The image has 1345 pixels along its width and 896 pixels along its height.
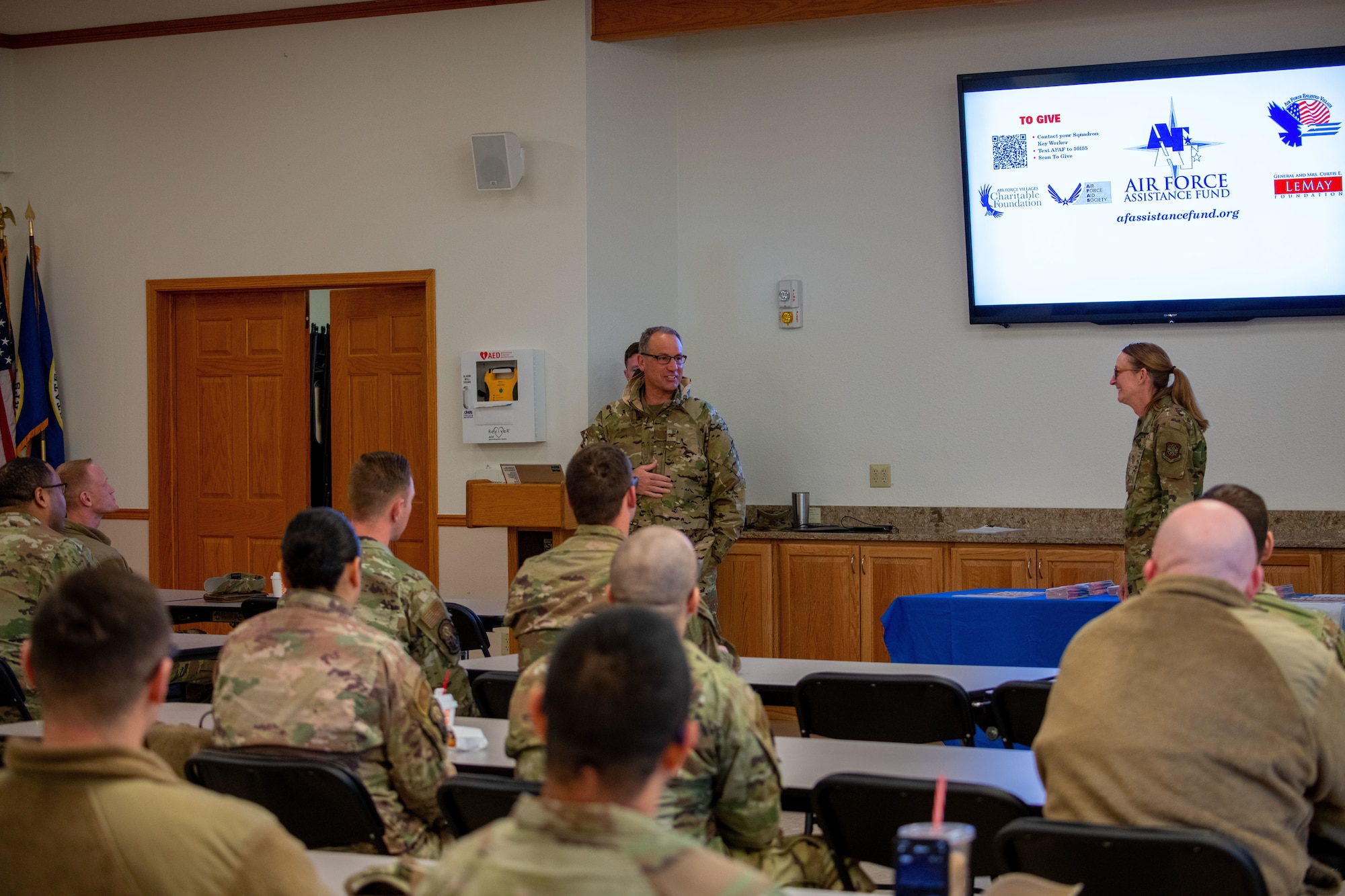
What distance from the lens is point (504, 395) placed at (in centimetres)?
665

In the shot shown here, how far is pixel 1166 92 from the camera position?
6.29 metres

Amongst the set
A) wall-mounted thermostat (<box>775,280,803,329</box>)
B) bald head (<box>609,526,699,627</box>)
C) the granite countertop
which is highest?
wall-mounted thermostat (<box>775,280,803,329</box>)

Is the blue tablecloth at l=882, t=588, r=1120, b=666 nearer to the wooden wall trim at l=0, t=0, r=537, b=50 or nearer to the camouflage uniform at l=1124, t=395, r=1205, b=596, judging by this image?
the camouflage uniform at l=1124, t=395, r=1205, b=596

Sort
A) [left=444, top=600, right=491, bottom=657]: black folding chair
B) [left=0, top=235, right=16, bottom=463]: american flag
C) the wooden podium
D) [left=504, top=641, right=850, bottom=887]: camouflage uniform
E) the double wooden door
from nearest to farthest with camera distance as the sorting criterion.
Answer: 1. [left=504, top=641, right=850, bottom=887]: camouflage uniform
2. [left=444, top=600, right=491, bottom=657]: black folding chair
3. the wooden podium
4. the double wooden door
5. [left=0, top=235, right=16, bottom=463]: american flag

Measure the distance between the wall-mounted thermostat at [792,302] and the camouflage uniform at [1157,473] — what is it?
2.36 metres

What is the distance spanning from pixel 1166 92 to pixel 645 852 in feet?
19.7

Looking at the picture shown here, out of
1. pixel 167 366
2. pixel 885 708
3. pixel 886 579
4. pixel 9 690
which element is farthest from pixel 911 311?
pixel 9 690

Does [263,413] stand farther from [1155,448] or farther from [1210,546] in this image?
[1210,546]

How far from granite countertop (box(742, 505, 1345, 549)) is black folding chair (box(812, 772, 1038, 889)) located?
3.92m

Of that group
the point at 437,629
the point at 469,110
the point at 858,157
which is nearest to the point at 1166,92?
the point at 858,157

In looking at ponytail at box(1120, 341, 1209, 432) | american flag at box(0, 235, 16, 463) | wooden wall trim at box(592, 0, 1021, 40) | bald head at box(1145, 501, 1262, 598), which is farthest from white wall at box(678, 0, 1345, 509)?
bald head at box(1145, 501, 1262, 598)

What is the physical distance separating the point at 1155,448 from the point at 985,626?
99 cm

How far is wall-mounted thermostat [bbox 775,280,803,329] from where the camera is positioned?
7105 millimetres

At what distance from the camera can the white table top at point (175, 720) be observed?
321cm
